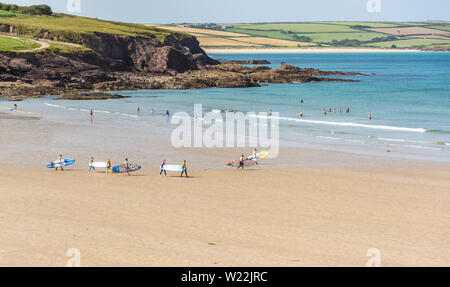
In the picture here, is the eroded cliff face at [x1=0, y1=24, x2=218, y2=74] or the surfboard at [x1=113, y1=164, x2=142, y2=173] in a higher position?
the eroded cliff face at [x1=0, y1=24, x2=218, y2=74]

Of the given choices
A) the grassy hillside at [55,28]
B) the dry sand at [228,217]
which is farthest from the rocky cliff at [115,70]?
the dry sand at [228,217]

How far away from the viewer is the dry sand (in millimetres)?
15477

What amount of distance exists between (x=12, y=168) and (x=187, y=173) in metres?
9.64

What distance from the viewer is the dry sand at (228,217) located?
1548cm

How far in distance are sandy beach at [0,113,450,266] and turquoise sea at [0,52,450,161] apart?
A: 7.47 m

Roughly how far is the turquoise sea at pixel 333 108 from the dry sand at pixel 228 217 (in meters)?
11.3

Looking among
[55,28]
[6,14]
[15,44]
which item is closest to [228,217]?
[15,44]

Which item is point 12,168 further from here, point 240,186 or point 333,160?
point 333,160

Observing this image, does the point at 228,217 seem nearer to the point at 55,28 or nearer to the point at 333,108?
the point at 333,108

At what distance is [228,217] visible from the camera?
806 inches

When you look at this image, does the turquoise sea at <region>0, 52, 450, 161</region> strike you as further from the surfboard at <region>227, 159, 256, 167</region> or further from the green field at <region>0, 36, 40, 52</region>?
the green field at <region>0, 36, 40, 52</region>

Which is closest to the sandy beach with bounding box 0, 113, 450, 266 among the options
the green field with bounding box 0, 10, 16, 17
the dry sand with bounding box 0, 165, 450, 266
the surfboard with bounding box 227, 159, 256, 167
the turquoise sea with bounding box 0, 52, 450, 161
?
the dry sand with bounding box 0, 165, 450, 266

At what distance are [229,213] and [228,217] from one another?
2.22 ft
